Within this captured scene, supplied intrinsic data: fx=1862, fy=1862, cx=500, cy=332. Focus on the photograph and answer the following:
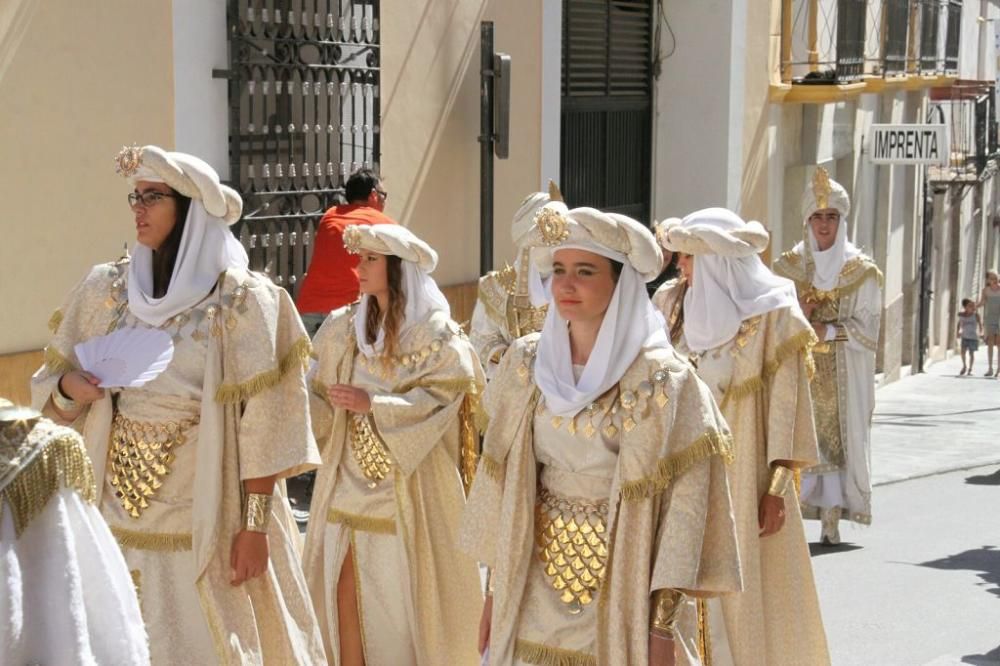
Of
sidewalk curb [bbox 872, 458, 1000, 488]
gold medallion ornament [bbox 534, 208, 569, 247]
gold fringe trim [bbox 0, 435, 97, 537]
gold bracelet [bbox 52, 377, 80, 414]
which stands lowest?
sidewalk curb [bbox 872, 458, 1000, 488]

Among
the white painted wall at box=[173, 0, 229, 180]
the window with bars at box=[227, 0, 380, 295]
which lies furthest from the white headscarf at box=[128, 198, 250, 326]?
the window with bars at box=[227, 0, 380, 295]

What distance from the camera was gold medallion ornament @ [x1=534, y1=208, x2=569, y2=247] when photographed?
213 inches

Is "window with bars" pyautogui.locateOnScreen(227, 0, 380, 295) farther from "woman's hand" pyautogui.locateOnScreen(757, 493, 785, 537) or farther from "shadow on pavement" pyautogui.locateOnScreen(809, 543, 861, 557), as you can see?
"woman's hand" pyautogui.locateOnScreen(757, 493, 785, 537)

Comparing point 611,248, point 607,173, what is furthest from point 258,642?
point 607,173

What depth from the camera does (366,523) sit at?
723cm

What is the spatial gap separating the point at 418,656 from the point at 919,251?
22197mm

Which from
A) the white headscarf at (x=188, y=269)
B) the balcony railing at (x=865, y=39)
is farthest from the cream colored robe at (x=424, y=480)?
the balcony railing at (x=865, y=39)

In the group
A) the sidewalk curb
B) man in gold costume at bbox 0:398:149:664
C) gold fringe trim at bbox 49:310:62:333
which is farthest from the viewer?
the sidewalk curb

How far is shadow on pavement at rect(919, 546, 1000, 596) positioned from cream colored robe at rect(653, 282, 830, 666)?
10.9 feet

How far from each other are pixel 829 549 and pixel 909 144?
10.7m

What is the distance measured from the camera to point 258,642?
6.03 m

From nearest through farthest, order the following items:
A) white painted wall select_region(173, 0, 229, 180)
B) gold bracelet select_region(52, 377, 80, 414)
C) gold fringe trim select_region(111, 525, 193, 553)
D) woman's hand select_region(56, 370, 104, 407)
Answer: woman's hand select_region(56, 370, 104, 407) < gold bracelet select_region(52, 377, 80, 414) < gold fringe trim select_region(111, 525, 193, 553) < white painted wall select_region(173, 0, 229, 180)

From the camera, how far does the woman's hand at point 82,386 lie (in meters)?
5.70

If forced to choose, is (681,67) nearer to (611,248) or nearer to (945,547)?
(945,547)
